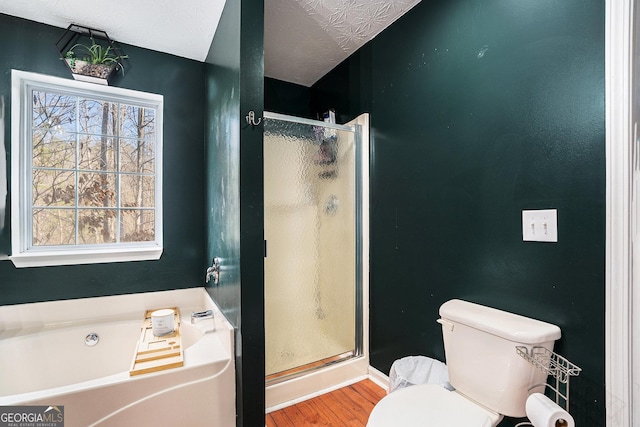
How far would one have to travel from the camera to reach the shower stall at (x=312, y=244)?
199 cm

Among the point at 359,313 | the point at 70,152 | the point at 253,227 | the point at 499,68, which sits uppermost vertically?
the point at 499,68

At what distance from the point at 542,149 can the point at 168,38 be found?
237 centimetres

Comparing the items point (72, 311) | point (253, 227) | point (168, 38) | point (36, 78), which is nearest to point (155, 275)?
point (72, 311)

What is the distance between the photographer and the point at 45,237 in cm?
202

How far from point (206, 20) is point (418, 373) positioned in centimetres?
246

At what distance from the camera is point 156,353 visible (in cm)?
151

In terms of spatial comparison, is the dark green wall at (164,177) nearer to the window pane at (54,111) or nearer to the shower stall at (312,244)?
the window pane at (54,111)

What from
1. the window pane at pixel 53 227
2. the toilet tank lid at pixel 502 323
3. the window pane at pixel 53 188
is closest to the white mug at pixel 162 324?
the window pane at pixel 53 227

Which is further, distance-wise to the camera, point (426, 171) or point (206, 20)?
point (206, 20)

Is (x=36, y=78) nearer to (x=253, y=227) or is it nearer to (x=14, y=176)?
(x=14, y=176)

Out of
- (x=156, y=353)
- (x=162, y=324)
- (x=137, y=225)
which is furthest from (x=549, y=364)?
(x=137, y=225)

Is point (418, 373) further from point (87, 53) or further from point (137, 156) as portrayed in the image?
point (87, 53)

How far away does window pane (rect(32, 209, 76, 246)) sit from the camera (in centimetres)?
200

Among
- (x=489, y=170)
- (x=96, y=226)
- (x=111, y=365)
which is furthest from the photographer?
(x=96, y=226)
